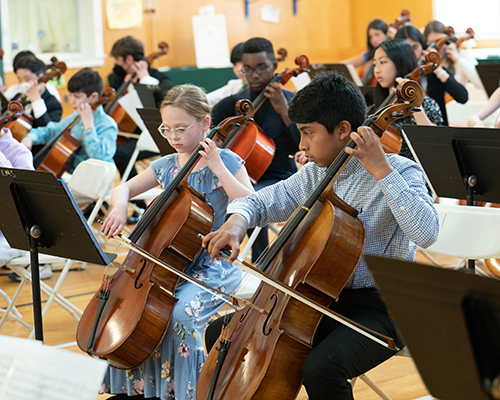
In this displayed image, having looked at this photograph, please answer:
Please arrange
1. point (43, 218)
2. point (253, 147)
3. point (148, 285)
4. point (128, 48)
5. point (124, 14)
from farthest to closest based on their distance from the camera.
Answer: point (124, 14), point (128, 48), point (253, 147), point (148, 285), point (43, 218)

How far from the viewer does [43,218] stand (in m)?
1.75

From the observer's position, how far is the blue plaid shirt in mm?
1505

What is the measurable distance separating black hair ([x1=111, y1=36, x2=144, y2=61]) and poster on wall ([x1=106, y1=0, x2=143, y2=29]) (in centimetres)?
235

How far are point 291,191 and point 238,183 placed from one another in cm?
27

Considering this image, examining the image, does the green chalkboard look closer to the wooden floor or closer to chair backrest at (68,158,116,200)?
the wooden floor

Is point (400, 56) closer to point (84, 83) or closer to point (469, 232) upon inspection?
point (469, 232)

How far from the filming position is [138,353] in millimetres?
1827

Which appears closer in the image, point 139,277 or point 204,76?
point 139,277

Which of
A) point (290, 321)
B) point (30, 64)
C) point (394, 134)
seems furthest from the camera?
point (30, 64)

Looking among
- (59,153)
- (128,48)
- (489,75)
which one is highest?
(128,48)

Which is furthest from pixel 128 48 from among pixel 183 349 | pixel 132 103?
Result: pixel 183 349

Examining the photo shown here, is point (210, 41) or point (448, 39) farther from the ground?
point (448, 39)

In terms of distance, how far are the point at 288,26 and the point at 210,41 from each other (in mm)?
1353

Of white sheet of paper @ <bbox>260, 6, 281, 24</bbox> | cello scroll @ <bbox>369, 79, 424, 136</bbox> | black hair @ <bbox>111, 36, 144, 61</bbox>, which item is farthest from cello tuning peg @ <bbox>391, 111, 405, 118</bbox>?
white sheet of paper @ <bbox>260, 6, 281, 24</bbox>
